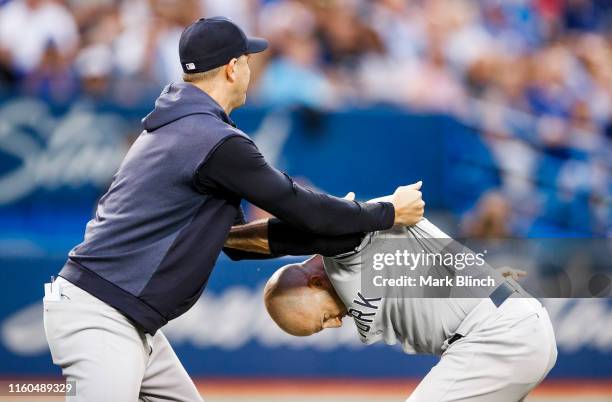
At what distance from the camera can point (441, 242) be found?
418cm

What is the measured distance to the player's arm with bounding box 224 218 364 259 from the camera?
13.1 feet

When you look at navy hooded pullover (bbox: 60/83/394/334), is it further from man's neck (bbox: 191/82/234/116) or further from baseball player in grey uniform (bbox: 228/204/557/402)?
baseball player in grey uniform (bbox: 228/204/557/402)

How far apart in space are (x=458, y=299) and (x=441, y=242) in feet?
0.81

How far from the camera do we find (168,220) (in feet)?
12.6

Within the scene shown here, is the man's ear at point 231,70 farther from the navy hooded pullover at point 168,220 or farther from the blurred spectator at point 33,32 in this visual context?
the blurred spectator at point 33,32

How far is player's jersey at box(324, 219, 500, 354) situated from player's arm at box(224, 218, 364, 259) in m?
0.10

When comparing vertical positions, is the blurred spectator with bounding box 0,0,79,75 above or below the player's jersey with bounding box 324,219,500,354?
above

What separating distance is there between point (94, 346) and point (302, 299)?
0.88 meters

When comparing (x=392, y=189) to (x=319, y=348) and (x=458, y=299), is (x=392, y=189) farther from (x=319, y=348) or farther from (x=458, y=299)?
(x=458, y=299)

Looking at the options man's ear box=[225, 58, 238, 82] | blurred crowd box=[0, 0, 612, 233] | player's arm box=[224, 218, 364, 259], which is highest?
blurred crowd box=[0, 0, 612, 233]

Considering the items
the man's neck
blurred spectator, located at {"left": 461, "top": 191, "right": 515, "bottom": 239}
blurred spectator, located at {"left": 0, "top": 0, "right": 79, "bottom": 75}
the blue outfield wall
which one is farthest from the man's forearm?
blurred spectator, located at {"left": 0, "top": 0, "right": 79, "bottom": 75}

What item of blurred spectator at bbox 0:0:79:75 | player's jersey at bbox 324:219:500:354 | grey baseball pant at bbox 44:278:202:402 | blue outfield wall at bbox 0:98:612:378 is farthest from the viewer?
blurred spectator at bbox 0:0:79:75

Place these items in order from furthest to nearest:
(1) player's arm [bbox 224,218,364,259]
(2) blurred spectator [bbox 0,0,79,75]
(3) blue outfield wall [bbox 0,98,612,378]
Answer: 1. (2) blurred spectator [bbox 0,0,79,75]
2. (3) blue outfield wall [bbox 0,98,612,378]
3. (1) player's arm [bbox 224,218,364,259]

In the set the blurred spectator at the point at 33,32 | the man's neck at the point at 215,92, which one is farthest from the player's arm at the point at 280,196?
the blurred spectator at the point at 33,32
